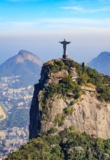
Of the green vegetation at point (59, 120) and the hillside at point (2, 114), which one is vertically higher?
the green vegetation at point (59, 120)

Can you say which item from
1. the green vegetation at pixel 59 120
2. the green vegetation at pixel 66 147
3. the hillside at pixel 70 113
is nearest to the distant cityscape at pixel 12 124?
the hillside at pixel 70 113

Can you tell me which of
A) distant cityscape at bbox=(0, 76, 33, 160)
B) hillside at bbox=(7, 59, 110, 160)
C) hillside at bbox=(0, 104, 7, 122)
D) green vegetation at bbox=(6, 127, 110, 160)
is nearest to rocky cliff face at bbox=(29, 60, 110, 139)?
hillside at bbox=(7, 59, 110, 160)

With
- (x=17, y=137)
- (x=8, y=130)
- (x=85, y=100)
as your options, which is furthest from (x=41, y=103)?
(x=8, y=130)

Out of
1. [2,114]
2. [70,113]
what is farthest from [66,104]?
[2,114]

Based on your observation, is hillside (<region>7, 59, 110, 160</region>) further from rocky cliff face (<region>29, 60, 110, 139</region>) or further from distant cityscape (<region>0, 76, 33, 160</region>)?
distant cityscape (<region>0, 76, 33, 160</region>)

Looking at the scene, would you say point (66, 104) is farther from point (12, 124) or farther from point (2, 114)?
point (2, 114)

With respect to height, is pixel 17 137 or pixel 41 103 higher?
pixel 41 103

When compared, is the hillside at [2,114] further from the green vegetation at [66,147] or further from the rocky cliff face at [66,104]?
the green vegetation at [66,147]

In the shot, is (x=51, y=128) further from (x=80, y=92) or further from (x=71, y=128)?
(x=80, y=92)
